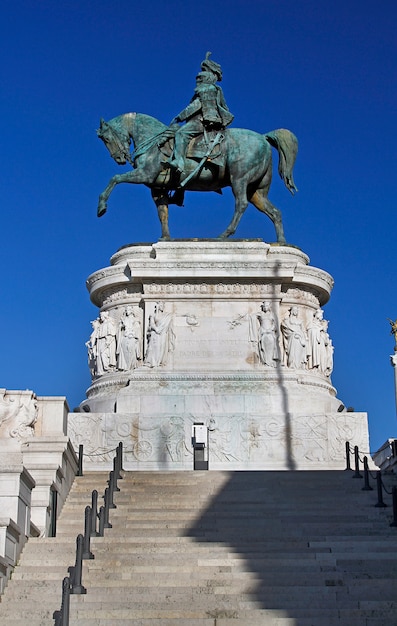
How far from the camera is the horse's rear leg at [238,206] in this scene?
3250cm

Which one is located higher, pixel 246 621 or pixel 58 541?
pixel 58 541

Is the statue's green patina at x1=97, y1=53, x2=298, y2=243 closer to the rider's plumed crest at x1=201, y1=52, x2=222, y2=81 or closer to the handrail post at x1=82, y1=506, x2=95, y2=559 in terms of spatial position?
the rider's plumed crest at x1=201, y1=52, x2=222, y2=81

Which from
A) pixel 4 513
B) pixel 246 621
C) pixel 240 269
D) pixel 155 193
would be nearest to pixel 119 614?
pixel 246 621

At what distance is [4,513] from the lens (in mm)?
17688

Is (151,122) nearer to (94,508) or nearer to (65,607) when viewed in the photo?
(94,508)

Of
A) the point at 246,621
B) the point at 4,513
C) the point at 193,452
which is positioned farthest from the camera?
the point at 193,452

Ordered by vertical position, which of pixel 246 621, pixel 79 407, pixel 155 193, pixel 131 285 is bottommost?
pixel 246 621

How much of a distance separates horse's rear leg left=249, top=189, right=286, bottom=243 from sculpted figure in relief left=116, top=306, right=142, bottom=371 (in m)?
5.77

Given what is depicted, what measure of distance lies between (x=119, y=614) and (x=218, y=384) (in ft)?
50.0

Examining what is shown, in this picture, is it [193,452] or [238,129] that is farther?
[238,129]

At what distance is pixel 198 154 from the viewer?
3281 centimetres

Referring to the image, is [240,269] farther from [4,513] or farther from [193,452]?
[4,513]

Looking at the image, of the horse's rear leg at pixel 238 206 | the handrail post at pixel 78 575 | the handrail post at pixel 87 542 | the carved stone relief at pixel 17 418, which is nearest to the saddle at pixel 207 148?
the horse's rear leg at pixel 238 206

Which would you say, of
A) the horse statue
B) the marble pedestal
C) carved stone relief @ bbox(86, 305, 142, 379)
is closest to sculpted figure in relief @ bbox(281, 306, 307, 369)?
the marble pedestal
